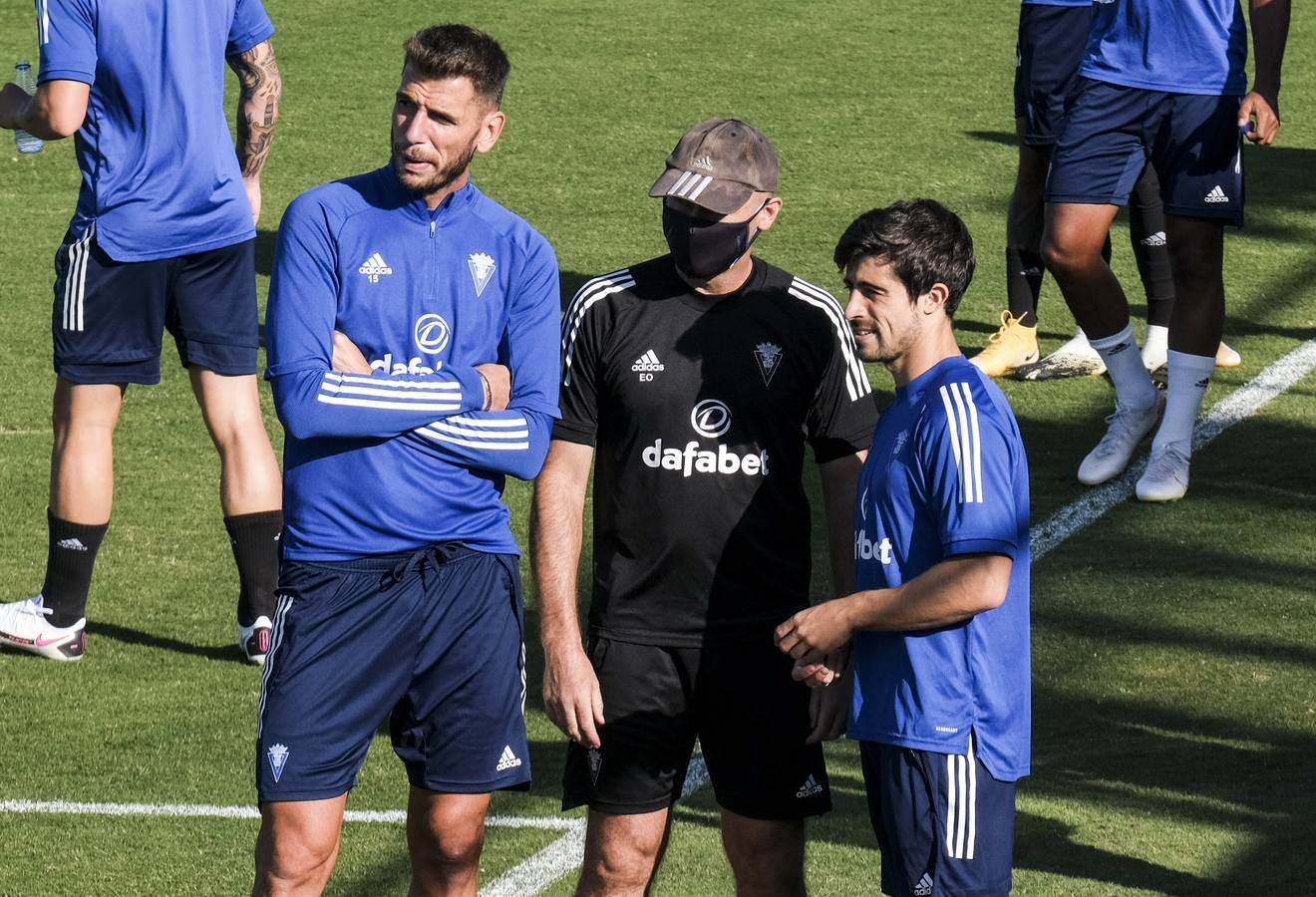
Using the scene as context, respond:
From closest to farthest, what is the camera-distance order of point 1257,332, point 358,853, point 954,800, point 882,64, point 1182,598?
1. point 954,800
2. point 358,853
3. point 1182,598
4. point 1257,332
5. point 882,64

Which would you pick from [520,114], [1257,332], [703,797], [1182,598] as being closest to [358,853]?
[703,797]

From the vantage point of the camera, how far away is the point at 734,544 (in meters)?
4.04

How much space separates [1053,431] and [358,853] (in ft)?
13.2

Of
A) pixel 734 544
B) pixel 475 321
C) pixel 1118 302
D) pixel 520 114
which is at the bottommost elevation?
pixel 520 114

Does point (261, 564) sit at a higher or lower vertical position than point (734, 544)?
lower

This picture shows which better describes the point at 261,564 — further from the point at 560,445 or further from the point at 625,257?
the point at 625,257

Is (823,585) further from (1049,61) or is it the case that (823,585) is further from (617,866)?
(1049,61)

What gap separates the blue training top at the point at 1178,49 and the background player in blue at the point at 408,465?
3.53m

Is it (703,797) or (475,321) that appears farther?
(703,797)

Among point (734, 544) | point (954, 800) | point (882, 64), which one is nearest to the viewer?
point (954, 800)

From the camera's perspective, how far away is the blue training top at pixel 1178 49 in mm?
7004

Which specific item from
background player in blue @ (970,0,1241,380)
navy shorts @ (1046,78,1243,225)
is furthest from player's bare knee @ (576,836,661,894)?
background player in blue @ (970,0,1241,380)

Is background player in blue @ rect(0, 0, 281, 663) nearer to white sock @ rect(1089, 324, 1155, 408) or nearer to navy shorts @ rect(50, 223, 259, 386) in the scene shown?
navy shorts @ rect(50, 223, 259, 386)

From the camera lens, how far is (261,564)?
604 cm
